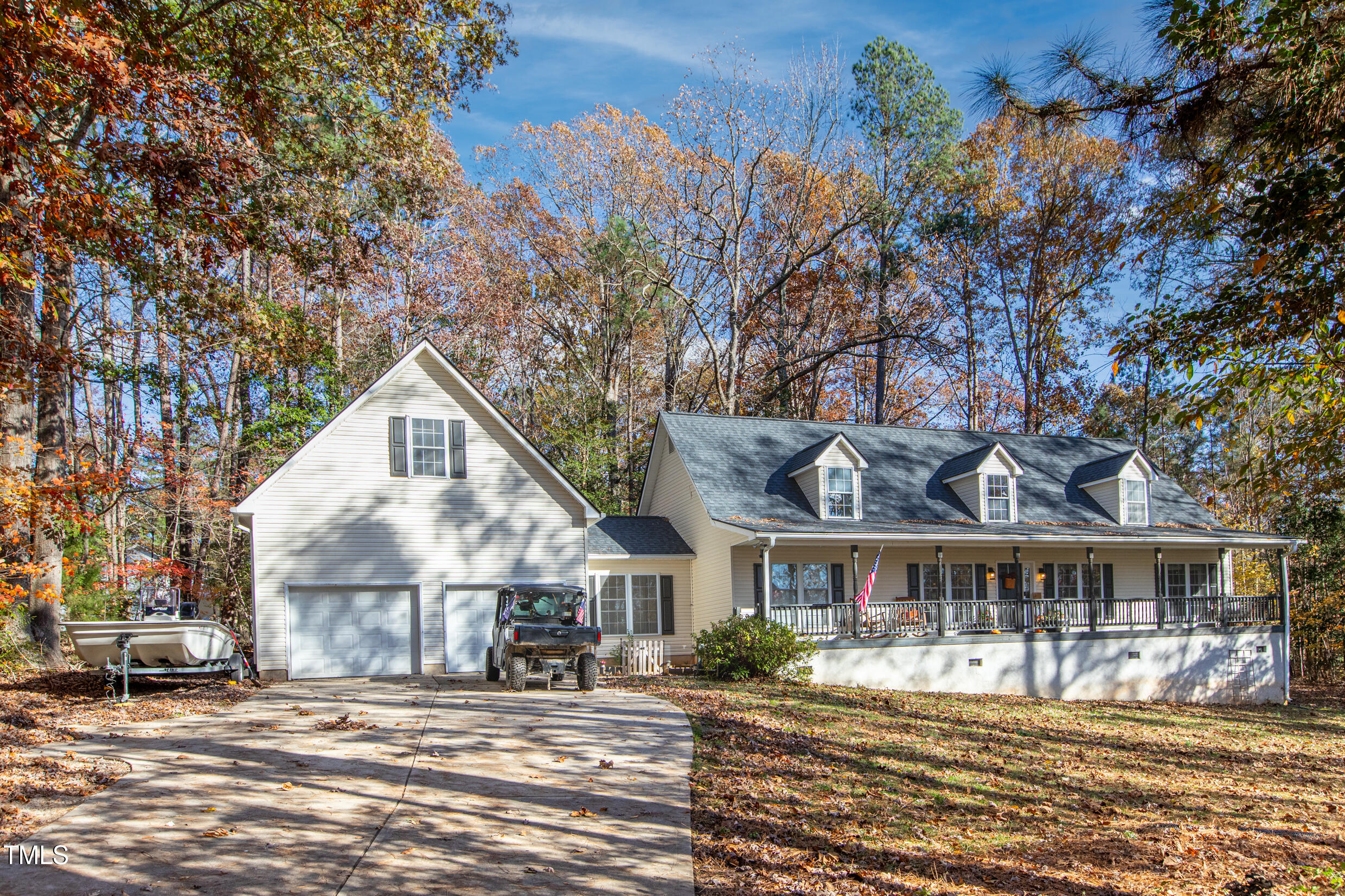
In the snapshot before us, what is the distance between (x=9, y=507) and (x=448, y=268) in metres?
21.6

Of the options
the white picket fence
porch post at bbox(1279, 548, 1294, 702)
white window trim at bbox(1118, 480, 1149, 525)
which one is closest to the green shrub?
the white picket fence

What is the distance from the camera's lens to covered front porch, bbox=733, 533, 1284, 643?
21.3 m

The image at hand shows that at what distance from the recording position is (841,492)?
23359 mm

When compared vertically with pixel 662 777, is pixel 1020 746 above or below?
A: below

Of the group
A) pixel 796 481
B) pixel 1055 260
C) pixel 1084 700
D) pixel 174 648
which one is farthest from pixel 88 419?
pixel 1055 260

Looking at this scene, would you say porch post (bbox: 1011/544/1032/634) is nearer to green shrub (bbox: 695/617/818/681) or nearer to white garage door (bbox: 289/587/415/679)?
green shrub (bbox: 695/617/818/681)

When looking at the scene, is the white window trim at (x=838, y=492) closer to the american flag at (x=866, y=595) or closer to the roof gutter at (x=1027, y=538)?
the american flag at (x=866, y=595)

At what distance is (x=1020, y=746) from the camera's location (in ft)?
44.1

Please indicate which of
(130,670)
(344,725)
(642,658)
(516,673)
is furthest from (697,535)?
(130,670)

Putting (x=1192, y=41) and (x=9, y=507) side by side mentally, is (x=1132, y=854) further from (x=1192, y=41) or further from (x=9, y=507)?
(x=9, y=507)

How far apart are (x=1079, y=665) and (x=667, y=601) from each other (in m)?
10.4

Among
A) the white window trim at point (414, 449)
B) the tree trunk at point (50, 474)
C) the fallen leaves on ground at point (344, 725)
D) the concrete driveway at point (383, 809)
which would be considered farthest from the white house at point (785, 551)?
the fallen leaves on ground at point (344, 725)

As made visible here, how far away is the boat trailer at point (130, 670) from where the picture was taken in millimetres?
14266

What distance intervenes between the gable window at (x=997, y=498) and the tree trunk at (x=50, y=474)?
20964 mm
